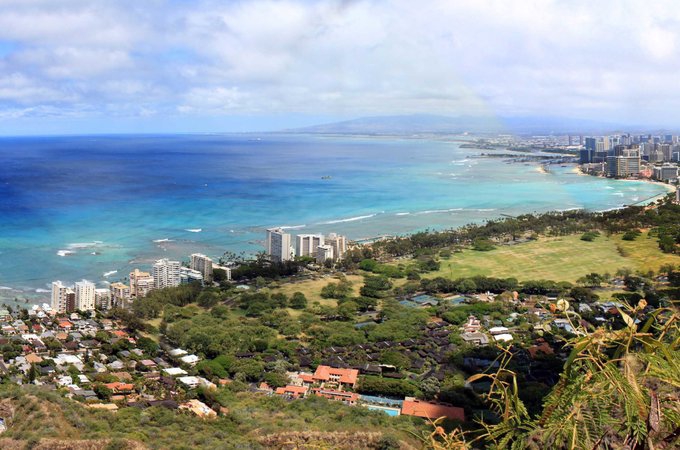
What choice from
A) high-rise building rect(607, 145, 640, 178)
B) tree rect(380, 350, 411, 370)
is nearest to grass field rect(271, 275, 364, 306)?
tree rect(380, 350, 411, 370)

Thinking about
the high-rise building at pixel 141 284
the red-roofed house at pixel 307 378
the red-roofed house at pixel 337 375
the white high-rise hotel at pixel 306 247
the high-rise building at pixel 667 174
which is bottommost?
the red-roofed house at pixel 307 378

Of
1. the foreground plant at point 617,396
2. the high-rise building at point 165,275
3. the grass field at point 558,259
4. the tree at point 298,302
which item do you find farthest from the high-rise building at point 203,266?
the foreground plant at point 617,396

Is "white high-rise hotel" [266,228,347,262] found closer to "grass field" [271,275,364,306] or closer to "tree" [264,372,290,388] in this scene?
"grass field" [271,275,364,306]

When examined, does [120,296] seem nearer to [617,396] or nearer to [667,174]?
[617,396]

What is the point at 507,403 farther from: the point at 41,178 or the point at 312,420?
the point at 41,178

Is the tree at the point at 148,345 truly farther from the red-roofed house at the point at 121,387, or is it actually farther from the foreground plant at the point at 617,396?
the foreground plant at the point at 617,396

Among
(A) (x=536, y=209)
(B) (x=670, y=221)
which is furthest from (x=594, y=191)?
(B) (x=670, y=221)
